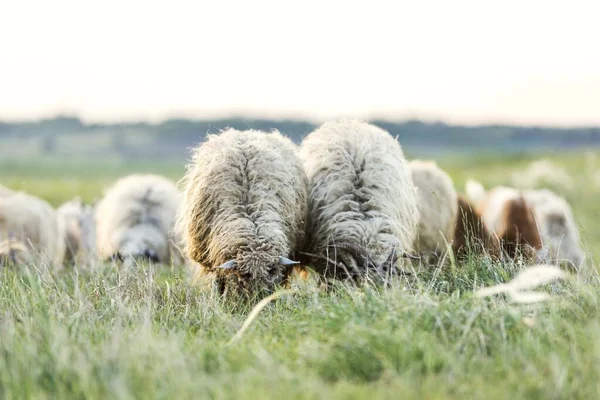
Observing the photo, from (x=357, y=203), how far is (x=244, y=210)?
127 cm

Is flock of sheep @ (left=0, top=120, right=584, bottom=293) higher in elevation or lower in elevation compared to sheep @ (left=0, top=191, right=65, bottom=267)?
higher

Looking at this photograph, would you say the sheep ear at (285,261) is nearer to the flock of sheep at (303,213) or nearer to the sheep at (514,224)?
the flock of sheep at (303,213)

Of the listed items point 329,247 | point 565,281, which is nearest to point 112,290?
point 329,247

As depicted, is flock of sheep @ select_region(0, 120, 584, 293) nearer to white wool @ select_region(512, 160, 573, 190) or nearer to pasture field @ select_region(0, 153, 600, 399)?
pasture field @ select_region(0, 153, 600, 399)

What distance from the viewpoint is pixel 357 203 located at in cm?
782

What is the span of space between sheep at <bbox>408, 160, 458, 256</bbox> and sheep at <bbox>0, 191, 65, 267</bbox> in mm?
5497

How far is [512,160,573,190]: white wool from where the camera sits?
109 ft

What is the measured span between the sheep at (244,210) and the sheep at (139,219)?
4.15 m

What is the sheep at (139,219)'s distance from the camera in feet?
40.3

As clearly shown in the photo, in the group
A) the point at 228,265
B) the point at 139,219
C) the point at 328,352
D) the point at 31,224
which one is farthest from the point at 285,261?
the point at 31,224

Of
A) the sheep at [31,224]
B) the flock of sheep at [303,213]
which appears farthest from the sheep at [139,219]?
the flock of sheep at [303,213]

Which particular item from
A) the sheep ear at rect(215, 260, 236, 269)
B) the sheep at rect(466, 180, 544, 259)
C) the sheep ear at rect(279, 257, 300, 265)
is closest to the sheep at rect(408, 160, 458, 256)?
the sheep at rect(466, 180, 544, 259)

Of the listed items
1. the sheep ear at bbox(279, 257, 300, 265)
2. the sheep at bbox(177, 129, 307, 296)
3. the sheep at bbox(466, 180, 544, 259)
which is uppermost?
the sheep at bbox(177, 129, 307, 296)

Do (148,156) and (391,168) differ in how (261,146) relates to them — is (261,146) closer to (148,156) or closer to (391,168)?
(391,168)
